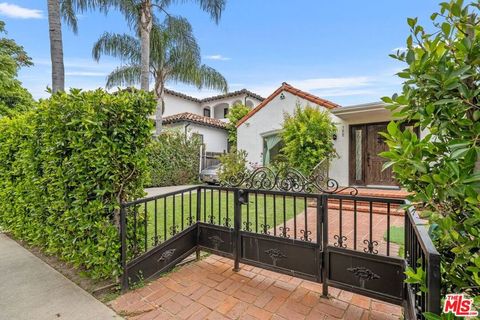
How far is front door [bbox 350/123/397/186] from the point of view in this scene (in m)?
Answer: 9.65

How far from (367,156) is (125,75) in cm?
1401

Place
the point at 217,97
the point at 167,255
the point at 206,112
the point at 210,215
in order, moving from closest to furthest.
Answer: the point at 167,255 → the point at 210,215 → the point at 217,97 → the point at 206,112

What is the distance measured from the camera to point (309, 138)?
9.29m

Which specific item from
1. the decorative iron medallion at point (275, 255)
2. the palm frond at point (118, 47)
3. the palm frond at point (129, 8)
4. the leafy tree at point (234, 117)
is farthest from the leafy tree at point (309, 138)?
the palm frond at point (118, 47)

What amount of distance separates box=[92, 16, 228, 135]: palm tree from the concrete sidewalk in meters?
10.7

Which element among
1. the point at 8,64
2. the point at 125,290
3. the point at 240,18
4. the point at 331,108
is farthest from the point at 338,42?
the point at 8,64

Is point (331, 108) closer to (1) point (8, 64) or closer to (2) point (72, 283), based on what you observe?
(2) point (72, 283)

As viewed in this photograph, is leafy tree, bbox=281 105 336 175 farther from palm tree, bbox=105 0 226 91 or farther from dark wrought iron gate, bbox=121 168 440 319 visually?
palm tree, bbox=105 0 226 91

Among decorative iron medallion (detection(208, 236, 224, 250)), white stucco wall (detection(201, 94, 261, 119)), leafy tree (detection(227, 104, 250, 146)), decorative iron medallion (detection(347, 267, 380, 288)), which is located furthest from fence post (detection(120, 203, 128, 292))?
white stucco wall (detection(201, 94, 261, 119))

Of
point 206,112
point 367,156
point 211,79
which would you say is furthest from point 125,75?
point 367,156

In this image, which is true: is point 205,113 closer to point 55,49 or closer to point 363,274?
point 55,49

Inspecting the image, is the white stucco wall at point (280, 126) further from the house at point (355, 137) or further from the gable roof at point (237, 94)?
the gable roof at point (237, 94)

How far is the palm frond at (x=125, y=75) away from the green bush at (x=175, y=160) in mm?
4251

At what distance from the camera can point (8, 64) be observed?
1588 centimetres
